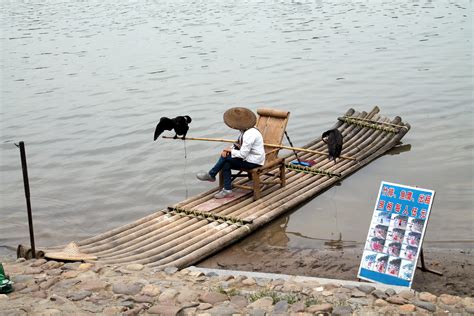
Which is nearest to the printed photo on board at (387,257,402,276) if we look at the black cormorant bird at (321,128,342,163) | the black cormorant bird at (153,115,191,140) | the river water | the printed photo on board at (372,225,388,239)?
the printed photo on board at (372,225,388,239)

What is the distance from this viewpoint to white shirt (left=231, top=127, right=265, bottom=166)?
10805 millimetres

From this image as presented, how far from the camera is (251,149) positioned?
1087 cm

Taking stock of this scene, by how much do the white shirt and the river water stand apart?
3.39 ft

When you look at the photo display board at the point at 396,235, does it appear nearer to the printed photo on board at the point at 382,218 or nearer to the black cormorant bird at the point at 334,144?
the printed photo on board at the point at 382,218

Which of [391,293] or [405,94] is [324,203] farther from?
[405,94]

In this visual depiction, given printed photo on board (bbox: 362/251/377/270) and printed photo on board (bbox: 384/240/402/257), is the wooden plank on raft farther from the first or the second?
printed photo on board (bbox: 384/240/402/257)

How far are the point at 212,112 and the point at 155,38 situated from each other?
12093 mm

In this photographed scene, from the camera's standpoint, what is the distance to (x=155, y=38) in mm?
29297

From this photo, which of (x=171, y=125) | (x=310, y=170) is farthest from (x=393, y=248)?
(x=171, y=125)

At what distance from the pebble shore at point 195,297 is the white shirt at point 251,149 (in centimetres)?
334

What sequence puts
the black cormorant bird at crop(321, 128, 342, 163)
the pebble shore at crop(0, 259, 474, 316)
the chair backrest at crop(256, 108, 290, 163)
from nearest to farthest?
1. the pebble shore at crop(0, 259, 474, 316)
2. the black cormorant bird at crop(321, 128, 342, 163)
3. the chair backrest at crop(256, 108, 290, 163)

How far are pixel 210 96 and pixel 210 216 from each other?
9.99m

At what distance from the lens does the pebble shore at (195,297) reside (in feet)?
21.3

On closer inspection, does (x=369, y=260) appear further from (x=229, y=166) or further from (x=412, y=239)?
(x=229, y=166)
